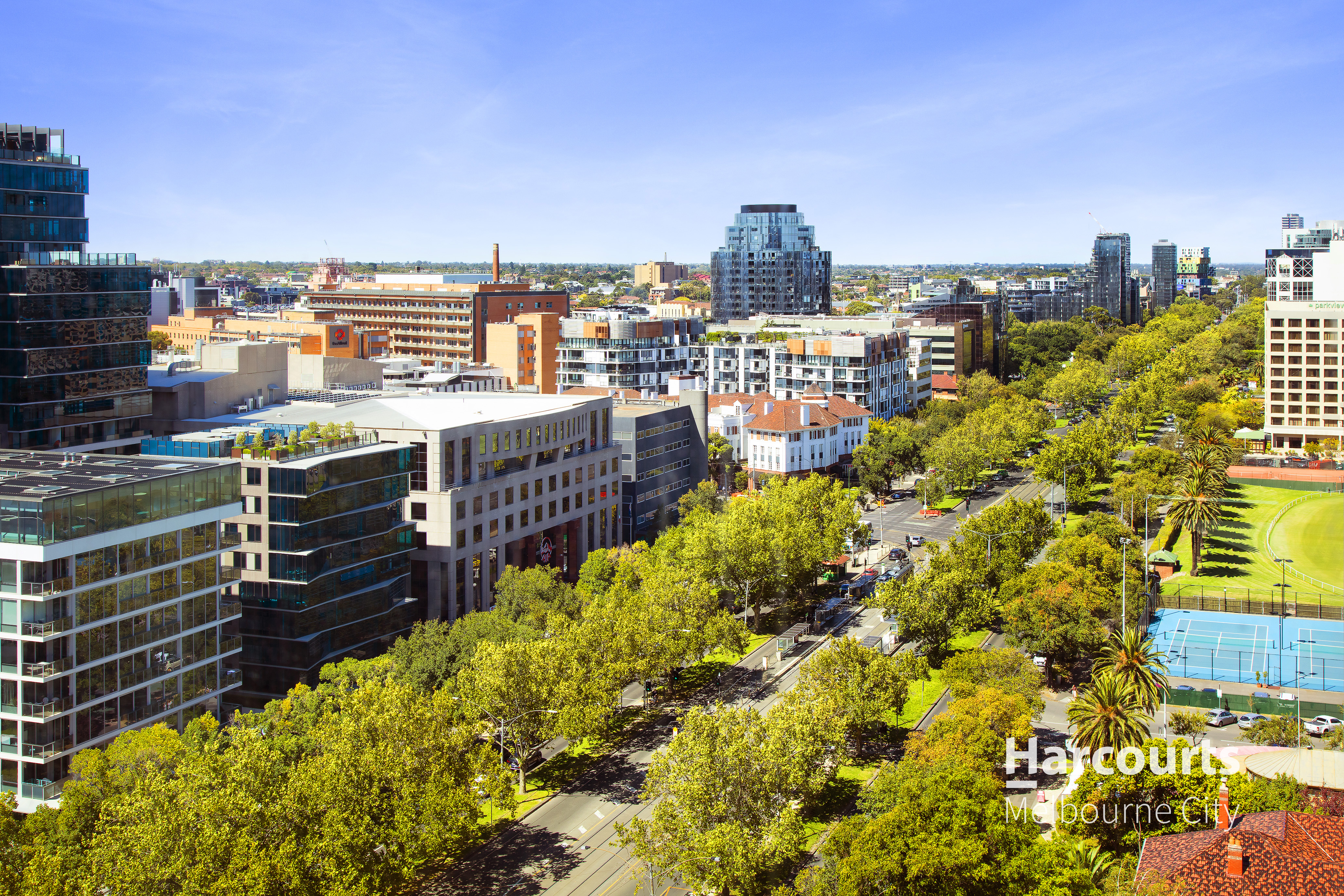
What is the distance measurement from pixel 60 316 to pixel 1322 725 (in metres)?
108

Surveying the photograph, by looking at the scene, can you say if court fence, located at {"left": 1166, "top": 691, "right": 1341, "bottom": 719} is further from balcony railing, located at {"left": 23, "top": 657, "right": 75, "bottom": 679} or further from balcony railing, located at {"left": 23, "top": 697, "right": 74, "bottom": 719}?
balcony railing, located at {"left": 23, "top": 697, "right": 74, "bottom": 719}

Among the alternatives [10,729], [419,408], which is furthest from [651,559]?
[10,729]

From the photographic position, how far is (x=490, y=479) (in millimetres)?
108875

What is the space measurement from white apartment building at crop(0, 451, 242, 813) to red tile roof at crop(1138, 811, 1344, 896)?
56999 mm

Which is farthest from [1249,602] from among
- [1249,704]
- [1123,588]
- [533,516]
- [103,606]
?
[103,606]

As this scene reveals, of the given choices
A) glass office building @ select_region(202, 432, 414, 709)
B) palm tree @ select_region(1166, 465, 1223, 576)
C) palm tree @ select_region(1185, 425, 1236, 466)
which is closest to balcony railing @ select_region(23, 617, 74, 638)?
glass office building @ select_region(202, 432, 414, 709)

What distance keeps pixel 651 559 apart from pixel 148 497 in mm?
52583

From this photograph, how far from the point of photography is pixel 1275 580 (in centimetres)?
12281

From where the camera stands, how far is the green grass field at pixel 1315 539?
127 meters

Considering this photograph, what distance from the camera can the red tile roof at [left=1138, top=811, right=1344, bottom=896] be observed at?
47.5 meters

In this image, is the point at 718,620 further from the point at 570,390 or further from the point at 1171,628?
the point at 570,390

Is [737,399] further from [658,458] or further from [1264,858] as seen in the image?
[1264,858]

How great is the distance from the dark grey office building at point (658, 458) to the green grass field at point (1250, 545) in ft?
191

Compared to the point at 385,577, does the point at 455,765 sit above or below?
below
